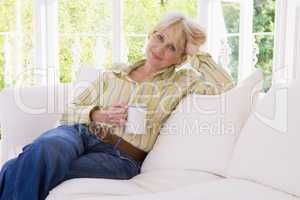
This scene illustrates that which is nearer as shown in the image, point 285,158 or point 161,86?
point 285,158

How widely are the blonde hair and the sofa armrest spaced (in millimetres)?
683

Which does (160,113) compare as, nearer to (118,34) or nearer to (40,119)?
(40,119)

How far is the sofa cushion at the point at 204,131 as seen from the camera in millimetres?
1713

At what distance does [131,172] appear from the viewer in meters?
1.78

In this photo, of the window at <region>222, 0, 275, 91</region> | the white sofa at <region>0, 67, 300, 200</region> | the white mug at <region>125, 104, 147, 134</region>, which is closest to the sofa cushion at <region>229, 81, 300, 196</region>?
the white sofa at <region>0, 67, 300, 200</region>

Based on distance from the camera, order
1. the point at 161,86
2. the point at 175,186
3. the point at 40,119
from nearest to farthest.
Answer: the point at 175,186 → the point at 161,86 → the point at 40,119

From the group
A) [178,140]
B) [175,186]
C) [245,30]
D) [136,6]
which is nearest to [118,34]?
[136,6]

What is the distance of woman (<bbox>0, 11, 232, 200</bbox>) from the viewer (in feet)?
5.04

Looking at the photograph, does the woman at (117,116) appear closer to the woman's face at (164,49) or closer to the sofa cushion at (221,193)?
the woman's face at (164,49)

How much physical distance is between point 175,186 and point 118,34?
241 cm

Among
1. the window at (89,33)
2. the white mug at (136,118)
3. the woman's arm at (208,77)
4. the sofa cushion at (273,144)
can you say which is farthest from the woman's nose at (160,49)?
the window at (89,33)

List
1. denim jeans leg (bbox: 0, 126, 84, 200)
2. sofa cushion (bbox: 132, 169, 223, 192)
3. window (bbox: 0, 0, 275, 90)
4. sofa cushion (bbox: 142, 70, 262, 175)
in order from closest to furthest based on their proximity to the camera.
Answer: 1. denim jeans leg (bbox: 0, 126, 84, 200)
2. sofa cushion (bbox: 132, 169, 223, 192)
3. sofa cushion (bbox: 142, 70, 262, 175)
4. window (bbox: 0, 0, 275, 90)

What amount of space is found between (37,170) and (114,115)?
1.44 feet

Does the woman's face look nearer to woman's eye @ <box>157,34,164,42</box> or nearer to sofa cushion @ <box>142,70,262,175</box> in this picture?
woman's eye @ <box>157,34,164,42</box>
